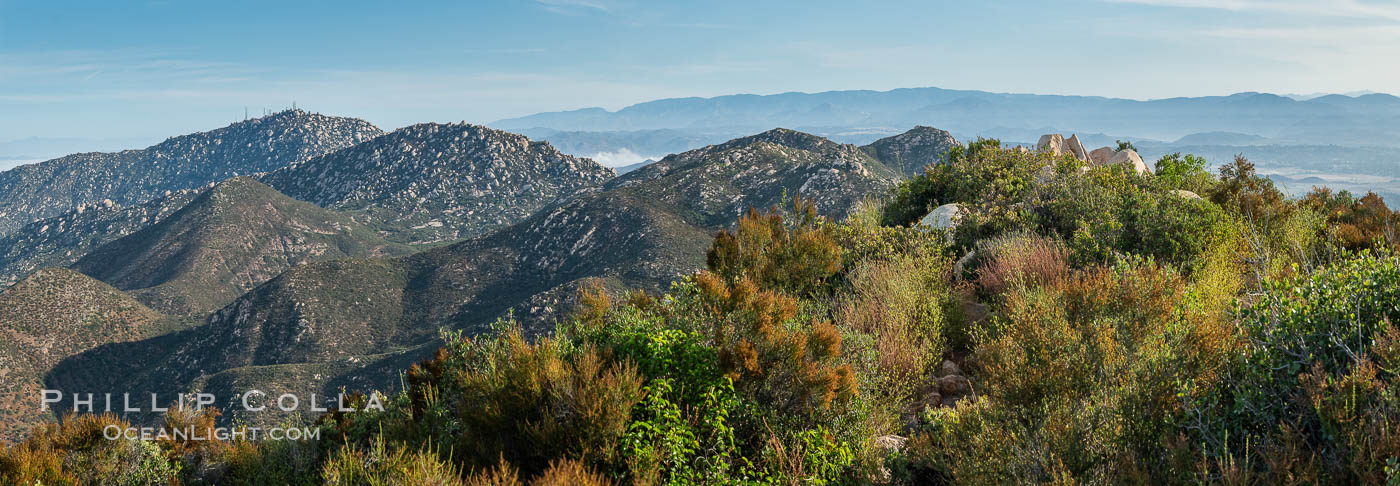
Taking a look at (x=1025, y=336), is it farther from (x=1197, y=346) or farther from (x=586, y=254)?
(x=586, y=254)

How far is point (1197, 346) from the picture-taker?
161 inches

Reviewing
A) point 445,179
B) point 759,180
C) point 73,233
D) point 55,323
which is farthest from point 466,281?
point 73,233

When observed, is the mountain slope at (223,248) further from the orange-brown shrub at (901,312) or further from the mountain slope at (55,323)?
the orange-brown shrub at (901,312)

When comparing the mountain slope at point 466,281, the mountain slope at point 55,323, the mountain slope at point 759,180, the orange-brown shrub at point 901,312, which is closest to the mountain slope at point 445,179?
the mountain slope at point 466,281

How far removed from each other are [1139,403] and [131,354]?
93.3 m

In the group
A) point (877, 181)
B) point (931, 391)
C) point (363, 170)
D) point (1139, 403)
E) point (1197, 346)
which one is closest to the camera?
point (1139, 403)

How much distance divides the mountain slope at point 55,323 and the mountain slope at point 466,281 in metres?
2.81

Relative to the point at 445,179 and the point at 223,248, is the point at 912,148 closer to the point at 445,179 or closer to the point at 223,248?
the point at 445,179

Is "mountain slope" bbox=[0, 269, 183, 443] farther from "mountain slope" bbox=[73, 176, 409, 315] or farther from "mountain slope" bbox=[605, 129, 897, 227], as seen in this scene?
"mountain slope" bbox=[605, 129, 897, 227]

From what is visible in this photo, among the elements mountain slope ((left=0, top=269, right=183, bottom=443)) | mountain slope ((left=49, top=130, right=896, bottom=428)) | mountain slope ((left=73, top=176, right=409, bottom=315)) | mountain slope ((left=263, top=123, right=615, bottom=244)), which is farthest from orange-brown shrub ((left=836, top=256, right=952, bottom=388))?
mountain slope ((left=263, top=123, right=615, bottom=244))

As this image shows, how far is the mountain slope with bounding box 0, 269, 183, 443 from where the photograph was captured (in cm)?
6450

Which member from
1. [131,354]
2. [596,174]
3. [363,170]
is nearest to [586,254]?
[131,354]

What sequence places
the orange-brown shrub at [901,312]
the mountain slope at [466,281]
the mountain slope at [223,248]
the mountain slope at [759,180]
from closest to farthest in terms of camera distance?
the orange-brown shrub at [901,312]
the mountain slope at [466,281]
the mountain slope at [759,180]
the mountain slope at [223,248]

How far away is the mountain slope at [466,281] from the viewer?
63.2 meters
